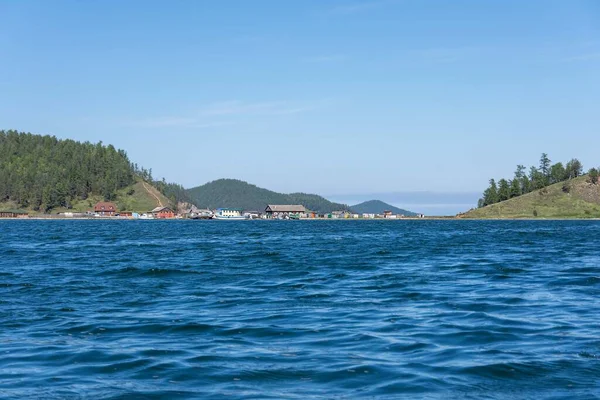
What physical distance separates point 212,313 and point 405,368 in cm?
1221

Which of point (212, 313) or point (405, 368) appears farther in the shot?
point (212, 313)

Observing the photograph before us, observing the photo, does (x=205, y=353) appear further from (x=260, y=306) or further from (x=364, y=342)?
(x=260, y=306)

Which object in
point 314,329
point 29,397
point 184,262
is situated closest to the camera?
point 29,397

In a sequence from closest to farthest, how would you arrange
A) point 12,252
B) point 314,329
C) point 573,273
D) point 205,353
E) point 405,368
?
point 405,368
point 205,353
point 314,329
point 573,273
point 12,252

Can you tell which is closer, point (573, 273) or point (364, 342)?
point (364, 342)

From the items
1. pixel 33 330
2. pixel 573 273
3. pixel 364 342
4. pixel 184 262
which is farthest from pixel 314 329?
pixel 184 262

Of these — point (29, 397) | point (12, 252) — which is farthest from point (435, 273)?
point (12, 252)

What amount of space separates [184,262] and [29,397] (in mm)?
42450

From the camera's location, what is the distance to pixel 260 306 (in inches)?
1246

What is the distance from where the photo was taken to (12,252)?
7188cm

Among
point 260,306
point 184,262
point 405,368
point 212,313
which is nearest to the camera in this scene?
point 405,368

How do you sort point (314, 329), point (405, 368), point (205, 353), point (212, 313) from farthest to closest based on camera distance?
point (212, 313) < point (314, 329) < point (205, 353) < point (405, 368)

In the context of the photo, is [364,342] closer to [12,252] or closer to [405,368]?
[405,368]

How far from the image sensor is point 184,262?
58969 mm
